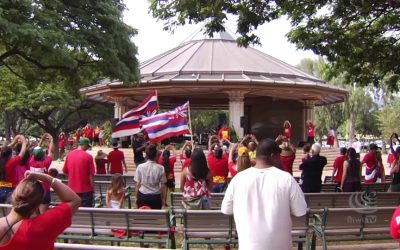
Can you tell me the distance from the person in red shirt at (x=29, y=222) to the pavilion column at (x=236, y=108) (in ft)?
85.4

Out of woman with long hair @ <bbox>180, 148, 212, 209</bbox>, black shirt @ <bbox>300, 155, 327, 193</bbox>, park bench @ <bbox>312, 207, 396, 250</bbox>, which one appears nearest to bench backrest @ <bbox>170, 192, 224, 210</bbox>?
woman with long hair @ <bbox>180, 148, 212, 209</bbox>

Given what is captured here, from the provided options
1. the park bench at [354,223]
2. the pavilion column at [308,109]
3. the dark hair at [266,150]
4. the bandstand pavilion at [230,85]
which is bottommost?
the park bench at [354,223]

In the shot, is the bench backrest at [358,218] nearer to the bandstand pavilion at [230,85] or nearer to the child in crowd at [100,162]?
the child in crowd at [100,162]

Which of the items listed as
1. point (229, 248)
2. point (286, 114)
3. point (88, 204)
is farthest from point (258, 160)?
point (286, 114)

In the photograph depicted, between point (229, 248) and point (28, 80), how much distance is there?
1605cm

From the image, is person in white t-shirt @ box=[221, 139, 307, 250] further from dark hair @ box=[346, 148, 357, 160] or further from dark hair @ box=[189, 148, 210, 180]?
dark hair @ box=[346, 148, 357, 160]

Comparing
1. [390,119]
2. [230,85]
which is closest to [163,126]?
[230,85]

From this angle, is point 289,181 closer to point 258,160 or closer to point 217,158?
point 258,160

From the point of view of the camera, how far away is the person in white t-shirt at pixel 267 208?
4062mm

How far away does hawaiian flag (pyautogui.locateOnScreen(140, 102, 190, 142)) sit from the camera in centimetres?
1374

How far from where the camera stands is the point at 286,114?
3950 cm

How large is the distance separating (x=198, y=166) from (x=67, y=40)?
33.7ft

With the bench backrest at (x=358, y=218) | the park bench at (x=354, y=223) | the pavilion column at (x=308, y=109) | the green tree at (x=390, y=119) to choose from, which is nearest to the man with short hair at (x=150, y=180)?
the park bench at (x=354, y=223)

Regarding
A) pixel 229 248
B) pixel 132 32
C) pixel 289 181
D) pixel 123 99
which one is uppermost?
pixel 132 32
